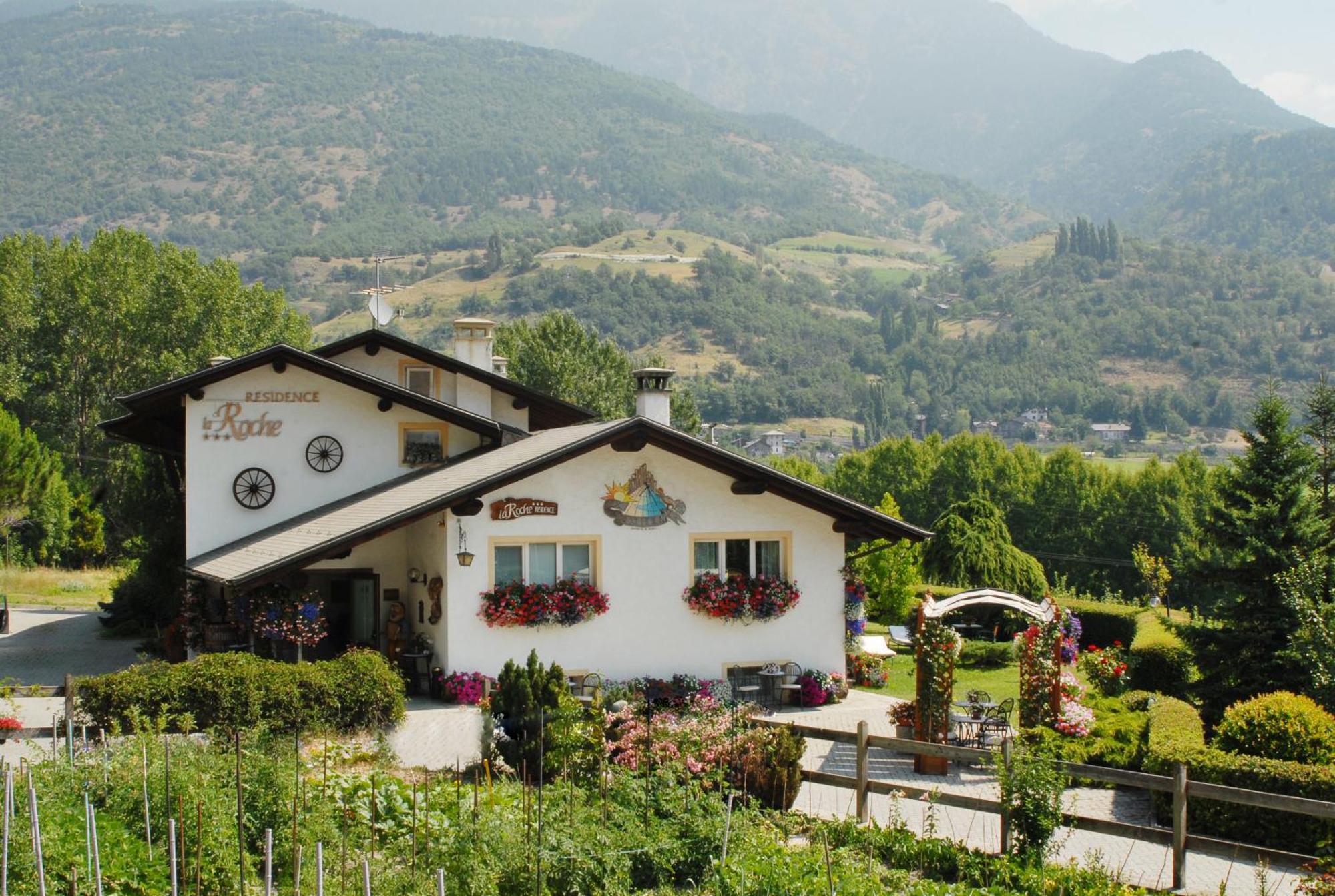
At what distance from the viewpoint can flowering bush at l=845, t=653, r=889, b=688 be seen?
1016 inches

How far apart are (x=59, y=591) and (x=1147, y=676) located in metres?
34.8

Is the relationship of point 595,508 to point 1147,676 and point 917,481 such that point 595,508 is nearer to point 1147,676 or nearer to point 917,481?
point 1147,676

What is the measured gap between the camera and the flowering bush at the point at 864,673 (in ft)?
84.6

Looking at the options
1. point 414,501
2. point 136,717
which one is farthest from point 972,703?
point 136,717

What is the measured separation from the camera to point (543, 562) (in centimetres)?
2227

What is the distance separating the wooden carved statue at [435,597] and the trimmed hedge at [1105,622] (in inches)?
599

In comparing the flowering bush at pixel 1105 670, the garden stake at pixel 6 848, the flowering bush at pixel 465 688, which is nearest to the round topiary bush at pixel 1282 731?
the flowering bush at pixel 1105 670

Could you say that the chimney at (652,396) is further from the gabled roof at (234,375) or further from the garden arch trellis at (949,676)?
the garden arch trellis at (949,676)

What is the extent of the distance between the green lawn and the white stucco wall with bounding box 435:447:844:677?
23570 mm

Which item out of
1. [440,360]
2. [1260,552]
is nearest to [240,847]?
[1260,552]

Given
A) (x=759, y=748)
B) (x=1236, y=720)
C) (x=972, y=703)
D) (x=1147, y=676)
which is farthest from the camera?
→ (x=1147, y=676)

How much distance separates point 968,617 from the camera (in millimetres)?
35781

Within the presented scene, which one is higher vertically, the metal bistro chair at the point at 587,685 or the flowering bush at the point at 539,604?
the flowering bush at the point at 539,604

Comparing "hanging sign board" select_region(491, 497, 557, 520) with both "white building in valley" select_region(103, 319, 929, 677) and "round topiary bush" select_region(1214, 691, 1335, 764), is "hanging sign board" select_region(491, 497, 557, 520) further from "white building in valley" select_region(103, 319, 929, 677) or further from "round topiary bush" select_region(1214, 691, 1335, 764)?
"round topiary bush" select_region(1214, 691, 1335, 764)
